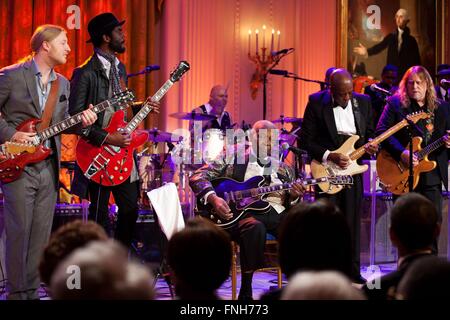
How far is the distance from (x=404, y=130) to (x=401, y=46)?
5619mm

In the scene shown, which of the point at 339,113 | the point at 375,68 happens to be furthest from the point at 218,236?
the point at 375,68

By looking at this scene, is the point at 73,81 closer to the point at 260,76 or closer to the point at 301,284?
the point at 301,284

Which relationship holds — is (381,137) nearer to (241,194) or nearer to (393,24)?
(241,194)

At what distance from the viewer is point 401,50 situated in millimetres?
11992

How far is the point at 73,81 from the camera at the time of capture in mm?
5887

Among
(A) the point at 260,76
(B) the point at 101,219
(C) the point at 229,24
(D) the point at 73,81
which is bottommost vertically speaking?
(B) the point at 101,219

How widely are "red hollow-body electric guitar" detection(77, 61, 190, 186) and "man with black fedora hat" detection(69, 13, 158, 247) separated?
58mm

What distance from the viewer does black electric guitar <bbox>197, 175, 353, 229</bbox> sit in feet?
19.5

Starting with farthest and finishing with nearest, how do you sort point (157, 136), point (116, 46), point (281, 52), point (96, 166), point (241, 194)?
point (281, 52), point (157, 136), point (116, 46), point (241, 194), point (96, 166)

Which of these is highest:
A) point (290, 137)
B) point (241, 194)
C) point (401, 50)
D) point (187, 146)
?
point (401, 50)

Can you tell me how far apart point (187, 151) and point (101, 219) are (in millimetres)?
3414

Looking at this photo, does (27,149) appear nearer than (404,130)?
Yes

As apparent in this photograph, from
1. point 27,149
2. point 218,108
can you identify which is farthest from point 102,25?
point 218,108

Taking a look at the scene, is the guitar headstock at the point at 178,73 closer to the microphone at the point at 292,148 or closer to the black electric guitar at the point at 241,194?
the black electric guitar at the point at 241,194
